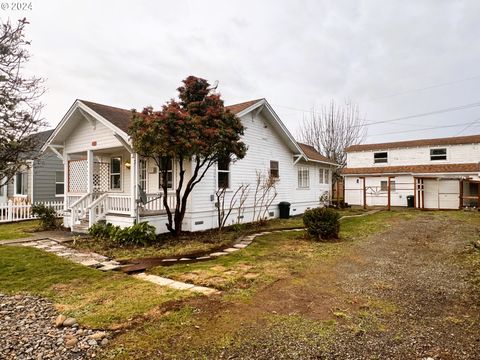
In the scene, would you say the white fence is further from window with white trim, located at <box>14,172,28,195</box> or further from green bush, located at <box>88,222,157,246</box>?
green bush, located at <box>88,222,157,246</box>

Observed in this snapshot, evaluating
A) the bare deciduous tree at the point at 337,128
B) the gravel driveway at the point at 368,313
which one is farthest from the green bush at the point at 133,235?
the bare deciduous tree at the point at 337,128

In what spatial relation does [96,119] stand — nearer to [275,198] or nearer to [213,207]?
[213,207]

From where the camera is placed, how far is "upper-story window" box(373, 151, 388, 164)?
25983 mm

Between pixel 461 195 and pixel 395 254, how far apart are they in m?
17.6

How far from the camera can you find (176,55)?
16094 mm

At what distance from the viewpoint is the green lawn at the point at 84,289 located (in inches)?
162

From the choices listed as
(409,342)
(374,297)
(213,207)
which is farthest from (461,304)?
(213,207)

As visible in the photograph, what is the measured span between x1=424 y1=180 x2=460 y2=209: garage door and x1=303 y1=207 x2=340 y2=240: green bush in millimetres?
17482

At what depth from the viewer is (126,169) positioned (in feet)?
42.7

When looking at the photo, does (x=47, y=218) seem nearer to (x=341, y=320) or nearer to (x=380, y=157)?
(x=341, y=320)

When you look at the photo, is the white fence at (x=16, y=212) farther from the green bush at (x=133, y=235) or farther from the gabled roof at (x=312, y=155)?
the gabled roof at (x=312, y=155)

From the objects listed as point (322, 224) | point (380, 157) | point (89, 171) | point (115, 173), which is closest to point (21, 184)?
Result: point (115, 173)

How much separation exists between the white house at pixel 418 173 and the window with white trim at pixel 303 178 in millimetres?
5785

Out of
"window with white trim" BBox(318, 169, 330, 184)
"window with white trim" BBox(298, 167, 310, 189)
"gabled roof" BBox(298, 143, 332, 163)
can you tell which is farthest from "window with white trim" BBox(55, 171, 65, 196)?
"window with white trim" BBox(318, 169, 330, 184)
